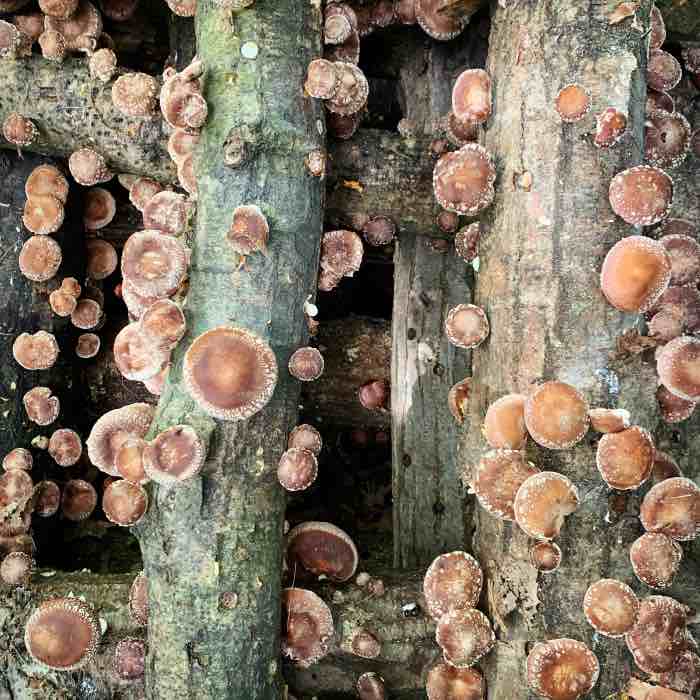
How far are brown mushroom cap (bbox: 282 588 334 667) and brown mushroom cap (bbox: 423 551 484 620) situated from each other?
1.49 feet

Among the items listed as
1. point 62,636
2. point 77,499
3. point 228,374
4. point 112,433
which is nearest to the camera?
point 228,374

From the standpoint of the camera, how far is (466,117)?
2.76 meters

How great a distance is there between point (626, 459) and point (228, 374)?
1398mm

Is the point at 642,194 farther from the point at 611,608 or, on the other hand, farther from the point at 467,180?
the point at 611,608

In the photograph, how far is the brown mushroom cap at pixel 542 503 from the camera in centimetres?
229

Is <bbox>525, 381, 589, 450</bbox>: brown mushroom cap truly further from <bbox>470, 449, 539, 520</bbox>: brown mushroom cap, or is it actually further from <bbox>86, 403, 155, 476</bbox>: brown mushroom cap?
<bbox>86, 403, 155, 476</bbox>: brown mushroom cap

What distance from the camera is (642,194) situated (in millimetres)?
2400

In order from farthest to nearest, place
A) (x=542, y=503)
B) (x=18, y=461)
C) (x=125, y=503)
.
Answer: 1. (x=18, y=461)
2. (x=125, y=503)
3. (x=542, y=503)

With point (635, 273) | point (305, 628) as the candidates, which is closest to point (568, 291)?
point (635, 273)

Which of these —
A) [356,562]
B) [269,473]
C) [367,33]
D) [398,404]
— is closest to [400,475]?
[398,404]

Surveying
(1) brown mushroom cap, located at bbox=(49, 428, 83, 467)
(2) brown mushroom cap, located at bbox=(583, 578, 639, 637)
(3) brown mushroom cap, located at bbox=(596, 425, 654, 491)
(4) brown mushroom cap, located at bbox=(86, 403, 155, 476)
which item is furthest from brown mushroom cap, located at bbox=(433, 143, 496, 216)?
(1) brown mushroom cap, located at bbox=(49, 428, 83, 467)

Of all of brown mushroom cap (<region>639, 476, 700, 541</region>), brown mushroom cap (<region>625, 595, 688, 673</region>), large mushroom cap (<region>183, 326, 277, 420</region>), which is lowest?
brown mushroom cap (<region>625, 595, 688, 673</region>)

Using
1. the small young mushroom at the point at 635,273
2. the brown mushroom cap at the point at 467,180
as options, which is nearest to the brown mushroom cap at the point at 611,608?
the small young mushroom at the point at 635,273

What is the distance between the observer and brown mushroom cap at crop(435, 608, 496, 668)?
249cm
